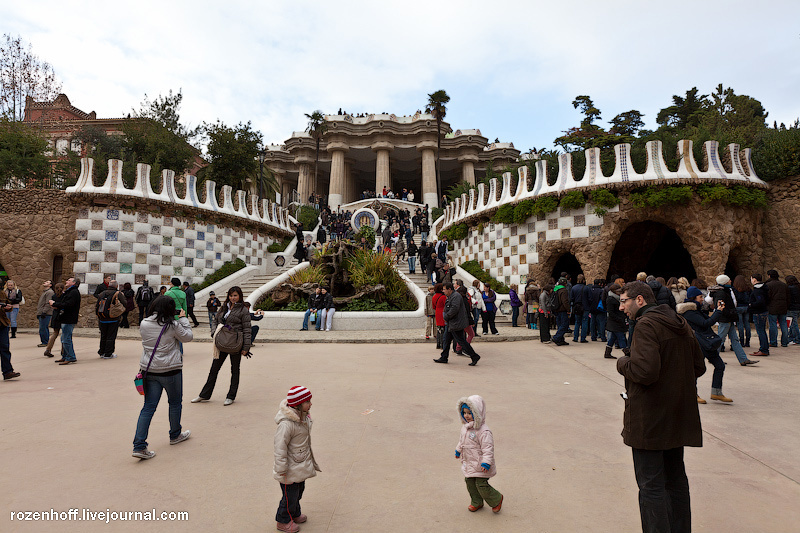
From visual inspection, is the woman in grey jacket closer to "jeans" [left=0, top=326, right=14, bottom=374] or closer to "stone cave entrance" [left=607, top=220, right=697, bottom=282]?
"jeans" [left=0, top=326, right=14, bottom=374]

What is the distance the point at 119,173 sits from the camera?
15359 millimetres

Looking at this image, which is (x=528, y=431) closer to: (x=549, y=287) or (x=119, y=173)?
(x=549, y=287)

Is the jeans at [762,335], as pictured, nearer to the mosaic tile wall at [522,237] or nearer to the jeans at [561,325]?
the jeans at [561,325]

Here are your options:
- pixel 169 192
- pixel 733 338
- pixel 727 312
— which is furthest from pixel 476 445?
pixel 169 192

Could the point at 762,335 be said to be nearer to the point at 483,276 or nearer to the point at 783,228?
the point at 783,228

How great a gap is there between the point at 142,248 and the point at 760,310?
60.4 feet

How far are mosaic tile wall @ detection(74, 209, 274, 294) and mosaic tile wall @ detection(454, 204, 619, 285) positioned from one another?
1161 centimetres

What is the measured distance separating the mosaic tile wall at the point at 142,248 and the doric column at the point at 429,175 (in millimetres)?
23737

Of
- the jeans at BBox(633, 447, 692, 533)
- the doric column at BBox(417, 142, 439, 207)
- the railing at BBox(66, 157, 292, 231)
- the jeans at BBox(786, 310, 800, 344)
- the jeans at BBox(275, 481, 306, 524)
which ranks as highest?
the doric column at BBox(417, 142, 439, 207)

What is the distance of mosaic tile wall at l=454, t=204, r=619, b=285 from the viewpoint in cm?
1415

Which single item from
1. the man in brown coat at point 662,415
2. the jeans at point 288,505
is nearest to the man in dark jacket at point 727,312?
the man in brown coat at point 662,415

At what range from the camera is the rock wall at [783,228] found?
12758mm

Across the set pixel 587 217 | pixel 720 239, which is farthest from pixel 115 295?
pixel 720 239

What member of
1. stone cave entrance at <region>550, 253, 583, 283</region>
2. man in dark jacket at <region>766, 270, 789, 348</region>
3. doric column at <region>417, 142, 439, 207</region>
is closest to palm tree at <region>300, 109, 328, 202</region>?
doric column at <region>417, 142, 439, 207</region>
